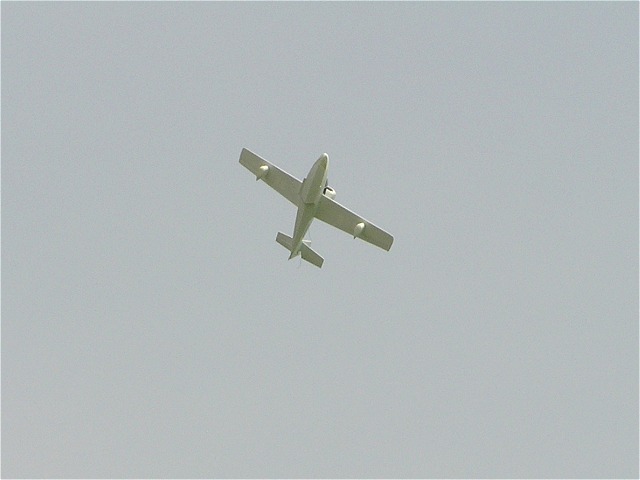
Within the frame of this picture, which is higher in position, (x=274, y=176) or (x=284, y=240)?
(x=274, y=176)

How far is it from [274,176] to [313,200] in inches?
153

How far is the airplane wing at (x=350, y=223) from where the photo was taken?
54.9 m

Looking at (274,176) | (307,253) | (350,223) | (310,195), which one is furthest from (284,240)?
(310,195)

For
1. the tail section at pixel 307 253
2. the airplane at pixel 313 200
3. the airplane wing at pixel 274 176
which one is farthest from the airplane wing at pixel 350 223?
the tail section at pixel 307 253

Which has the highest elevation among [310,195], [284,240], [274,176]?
[274,176]

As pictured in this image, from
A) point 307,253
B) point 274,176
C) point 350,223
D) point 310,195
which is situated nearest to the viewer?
point 310,195

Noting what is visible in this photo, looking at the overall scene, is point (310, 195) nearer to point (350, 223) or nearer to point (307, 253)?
point (350, 223)

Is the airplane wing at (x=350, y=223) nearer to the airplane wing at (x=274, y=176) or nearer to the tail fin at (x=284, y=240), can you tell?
the airplane wing at (x=274, y=176)

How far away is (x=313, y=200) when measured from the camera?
5431 centimetres

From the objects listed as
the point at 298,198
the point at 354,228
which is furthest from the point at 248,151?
the point at 354,228

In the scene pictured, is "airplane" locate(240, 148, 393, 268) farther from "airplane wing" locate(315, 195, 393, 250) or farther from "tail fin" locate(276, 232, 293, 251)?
"tail fin" locate(276, 232, 293, 251)

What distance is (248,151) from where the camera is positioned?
188 feet

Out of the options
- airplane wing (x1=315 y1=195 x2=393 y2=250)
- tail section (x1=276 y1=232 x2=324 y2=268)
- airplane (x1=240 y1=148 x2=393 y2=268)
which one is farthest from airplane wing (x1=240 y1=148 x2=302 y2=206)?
tail section (x1=276 y1=232 x2=324 y2=268)

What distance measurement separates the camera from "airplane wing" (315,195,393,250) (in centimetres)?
5494
